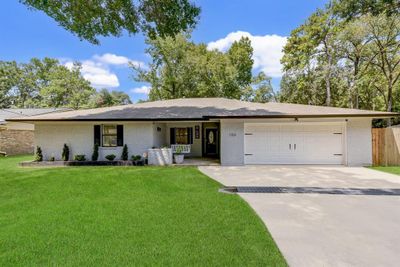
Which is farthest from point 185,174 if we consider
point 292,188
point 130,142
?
point 130,142

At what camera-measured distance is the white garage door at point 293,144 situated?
39.0 ft

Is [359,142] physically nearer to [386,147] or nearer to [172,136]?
[386,147]

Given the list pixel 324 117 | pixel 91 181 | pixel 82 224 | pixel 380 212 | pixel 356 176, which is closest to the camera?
pixel 82 224

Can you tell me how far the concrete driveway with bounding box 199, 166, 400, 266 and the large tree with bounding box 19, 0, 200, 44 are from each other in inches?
306

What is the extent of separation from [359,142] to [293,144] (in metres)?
2.93

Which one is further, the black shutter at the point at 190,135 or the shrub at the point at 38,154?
the black shutter at the point at 190,135

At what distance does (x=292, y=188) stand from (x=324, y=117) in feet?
18.5

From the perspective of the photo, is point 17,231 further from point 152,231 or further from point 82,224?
point 152,231

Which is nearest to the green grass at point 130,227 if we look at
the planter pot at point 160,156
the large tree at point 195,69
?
the planter pot at point 160,156

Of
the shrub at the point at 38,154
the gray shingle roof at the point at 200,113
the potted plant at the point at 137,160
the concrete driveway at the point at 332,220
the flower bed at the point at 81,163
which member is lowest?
the concrete driveway at the point at 332,220

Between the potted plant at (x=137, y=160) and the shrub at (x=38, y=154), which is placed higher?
the shrub at (x=38, y=154)

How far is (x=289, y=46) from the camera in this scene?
25.6 metres

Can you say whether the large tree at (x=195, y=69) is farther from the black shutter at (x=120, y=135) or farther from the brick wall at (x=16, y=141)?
the black shutter at (x=120, y=135)

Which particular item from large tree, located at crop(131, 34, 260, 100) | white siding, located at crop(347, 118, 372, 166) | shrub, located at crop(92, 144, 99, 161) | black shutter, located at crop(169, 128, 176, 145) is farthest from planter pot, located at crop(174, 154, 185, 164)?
large tree, located at crop(131, 34, 260, 100)
